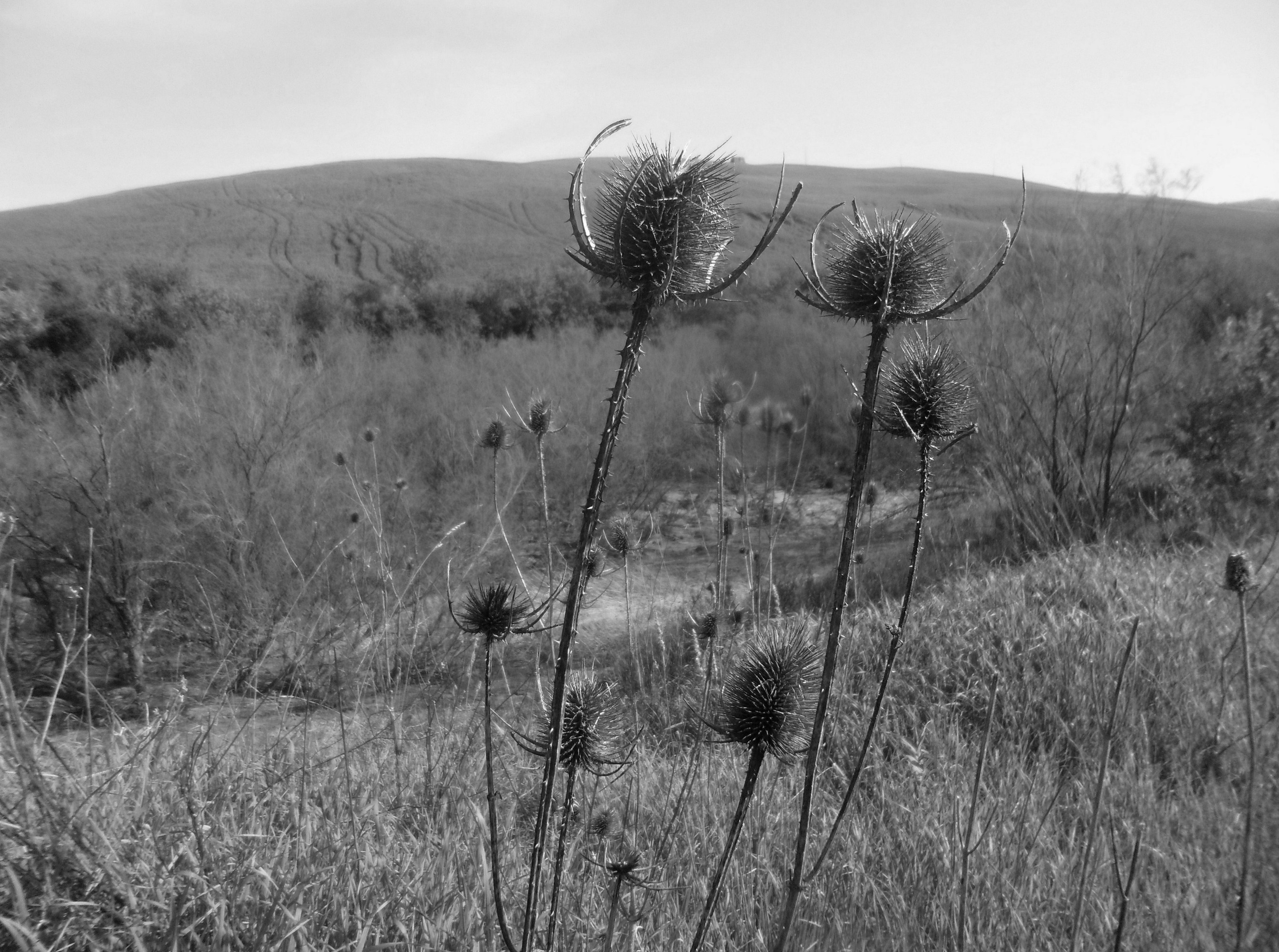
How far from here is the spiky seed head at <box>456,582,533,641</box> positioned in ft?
4.81

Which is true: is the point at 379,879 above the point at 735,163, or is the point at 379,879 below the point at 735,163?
below

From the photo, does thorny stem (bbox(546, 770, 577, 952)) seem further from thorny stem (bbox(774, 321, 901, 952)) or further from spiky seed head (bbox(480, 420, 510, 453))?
spiky seed head (bbox(480, 420, 510, 453))

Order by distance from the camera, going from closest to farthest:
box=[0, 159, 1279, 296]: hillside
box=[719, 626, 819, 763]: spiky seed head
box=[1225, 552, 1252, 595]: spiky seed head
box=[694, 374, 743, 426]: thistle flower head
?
box=[719, 626, 819, 763]: spiky seed head → box=[1225, 552, 1252, 595]: spiky seed head → box=[694, 374, 743, 426]: thistle flower head → box=[0, 159, 1279, 296]: hillside

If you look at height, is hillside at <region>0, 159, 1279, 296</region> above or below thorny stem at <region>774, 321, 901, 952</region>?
above

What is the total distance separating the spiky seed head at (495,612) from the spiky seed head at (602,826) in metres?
0.92

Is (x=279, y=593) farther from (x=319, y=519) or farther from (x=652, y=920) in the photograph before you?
(x=652, y=920)

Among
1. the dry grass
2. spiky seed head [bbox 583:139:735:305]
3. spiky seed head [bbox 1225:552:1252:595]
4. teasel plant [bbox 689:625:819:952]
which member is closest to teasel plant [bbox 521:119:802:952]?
spiky seed head [bbox 583:139:735:305]

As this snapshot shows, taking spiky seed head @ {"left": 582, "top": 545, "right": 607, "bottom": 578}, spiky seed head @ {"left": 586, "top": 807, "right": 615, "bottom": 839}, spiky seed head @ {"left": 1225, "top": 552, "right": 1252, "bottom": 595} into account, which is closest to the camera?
spiky seed head @ {"left": 1225, "top": 552, "right": 1252, "bottom": 595}

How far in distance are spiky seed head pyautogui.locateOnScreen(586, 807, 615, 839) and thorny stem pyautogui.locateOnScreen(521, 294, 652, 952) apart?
938 mm

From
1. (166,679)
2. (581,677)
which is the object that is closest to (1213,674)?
(581,677)

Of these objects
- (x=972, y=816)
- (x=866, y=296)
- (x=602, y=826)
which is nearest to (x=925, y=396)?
(x=866, y=296)

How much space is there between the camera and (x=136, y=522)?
29.2 feet

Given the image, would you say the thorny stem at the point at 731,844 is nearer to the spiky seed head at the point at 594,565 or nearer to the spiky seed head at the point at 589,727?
the spiky seed head at the point at 589,727

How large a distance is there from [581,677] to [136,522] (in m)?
8.68
